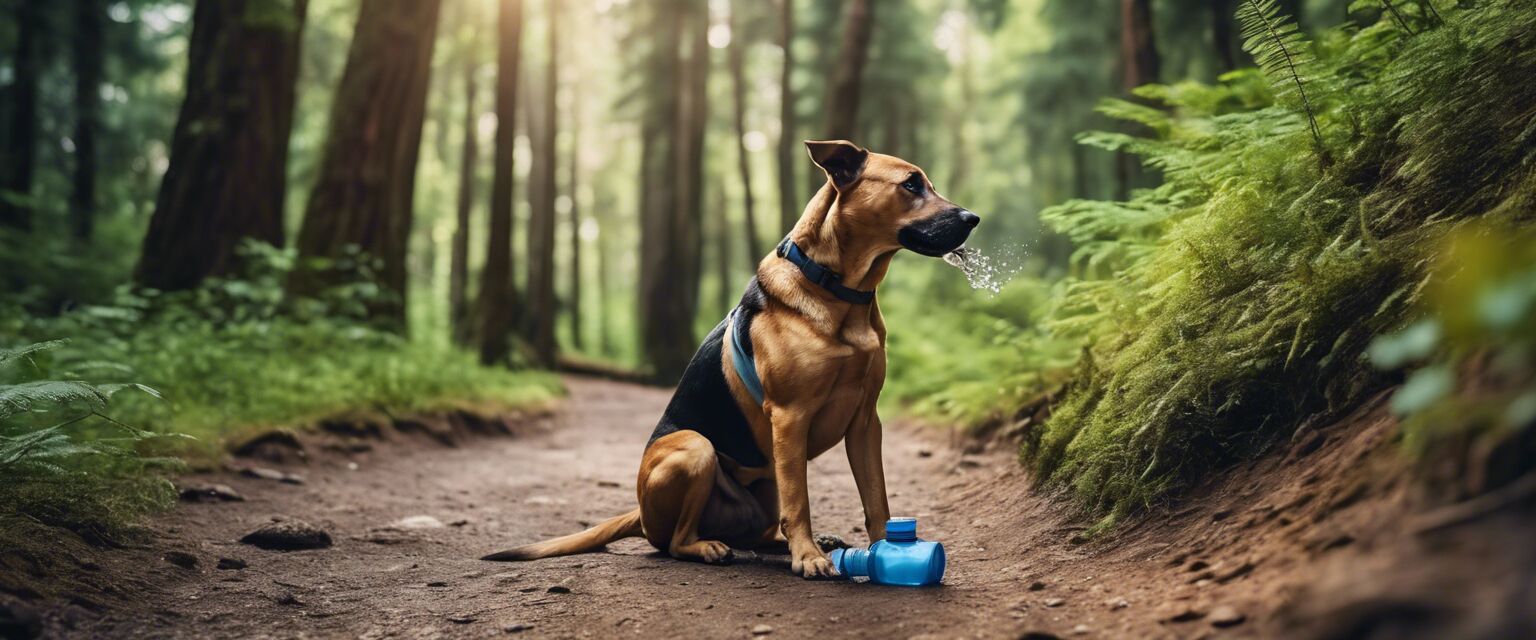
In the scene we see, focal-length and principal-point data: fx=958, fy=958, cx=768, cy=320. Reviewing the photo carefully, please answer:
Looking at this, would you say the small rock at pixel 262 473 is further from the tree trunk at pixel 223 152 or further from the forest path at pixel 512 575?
the tree trunk at pixel 223 152

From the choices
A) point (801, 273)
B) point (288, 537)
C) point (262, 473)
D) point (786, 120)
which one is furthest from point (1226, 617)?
point (786, 120)

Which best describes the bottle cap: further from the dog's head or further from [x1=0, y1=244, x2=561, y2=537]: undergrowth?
[x1=0, y1=244, x2=561, y2=537]: undergrowth

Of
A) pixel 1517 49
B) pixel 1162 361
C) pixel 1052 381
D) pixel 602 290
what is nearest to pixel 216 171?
pixel 1052 381

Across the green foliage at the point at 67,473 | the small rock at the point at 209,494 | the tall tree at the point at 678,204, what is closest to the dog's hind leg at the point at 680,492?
the green foliage at the point at 67,473

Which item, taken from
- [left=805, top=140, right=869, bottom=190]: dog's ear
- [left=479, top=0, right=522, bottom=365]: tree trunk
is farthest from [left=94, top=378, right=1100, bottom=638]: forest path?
[left=479, top=0, right=522, bottom=365]: tree trunk

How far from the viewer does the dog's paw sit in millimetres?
4289

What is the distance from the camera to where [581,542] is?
507 cm

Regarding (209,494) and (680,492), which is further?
(209,494)

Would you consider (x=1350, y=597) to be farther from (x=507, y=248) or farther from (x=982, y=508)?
(x=507, y=248)

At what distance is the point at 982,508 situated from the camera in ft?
19.0

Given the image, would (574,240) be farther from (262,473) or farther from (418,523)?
(418,523)

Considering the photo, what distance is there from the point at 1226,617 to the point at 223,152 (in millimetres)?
12290

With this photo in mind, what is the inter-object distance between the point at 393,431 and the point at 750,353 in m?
5.84

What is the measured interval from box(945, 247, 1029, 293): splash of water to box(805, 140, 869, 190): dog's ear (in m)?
0.59
